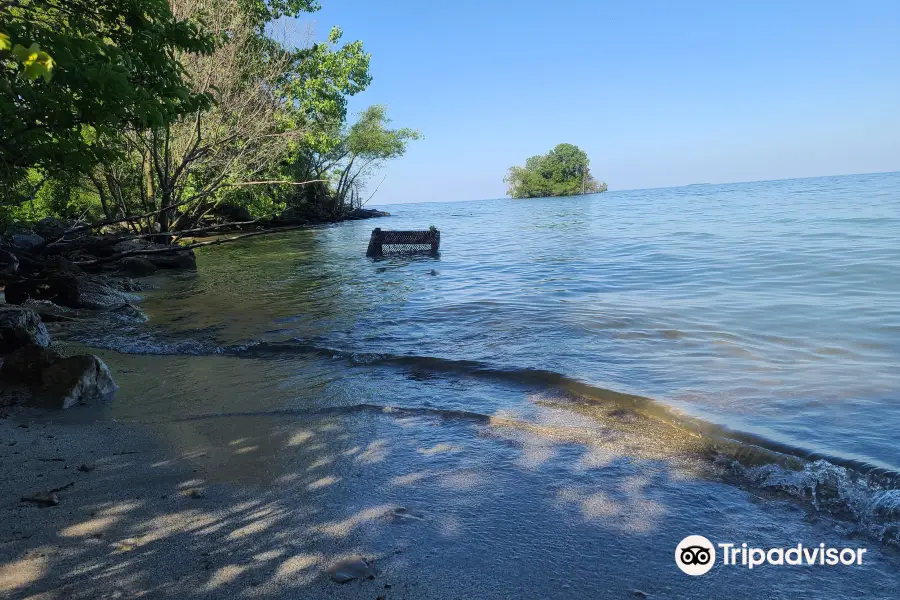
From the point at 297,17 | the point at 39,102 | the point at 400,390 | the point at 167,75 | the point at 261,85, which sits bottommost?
the point at 400,390

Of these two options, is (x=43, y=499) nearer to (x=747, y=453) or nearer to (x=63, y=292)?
(x=747, y=453)

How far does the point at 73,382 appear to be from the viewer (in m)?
5.01

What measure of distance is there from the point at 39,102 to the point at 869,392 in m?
8.47

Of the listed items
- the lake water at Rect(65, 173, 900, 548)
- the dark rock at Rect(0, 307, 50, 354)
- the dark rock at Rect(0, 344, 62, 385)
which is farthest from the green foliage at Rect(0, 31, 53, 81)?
the dark rock at Rect(0, 307, 50, 354)

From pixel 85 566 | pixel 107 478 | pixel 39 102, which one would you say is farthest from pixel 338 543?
pixel 39 102

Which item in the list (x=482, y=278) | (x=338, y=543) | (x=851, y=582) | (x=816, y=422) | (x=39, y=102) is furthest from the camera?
(x=482, y=278)

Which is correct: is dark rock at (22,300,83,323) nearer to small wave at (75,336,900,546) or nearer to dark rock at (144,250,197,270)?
small wave at (75,336,900,546)

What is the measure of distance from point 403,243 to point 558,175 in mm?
133123

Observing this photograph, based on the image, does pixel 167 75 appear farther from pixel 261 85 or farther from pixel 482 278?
pixel 261 85

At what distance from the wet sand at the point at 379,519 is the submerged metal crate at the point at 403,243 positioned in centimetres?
1673

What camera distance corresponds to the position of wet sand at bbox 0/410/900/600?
2.46m

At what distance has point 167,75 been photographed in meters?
6.47

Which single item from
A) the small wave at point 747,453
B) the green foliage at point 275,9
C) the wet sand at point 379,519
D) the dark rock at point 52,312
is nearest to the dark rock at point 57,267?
the dark rock at point 52,312

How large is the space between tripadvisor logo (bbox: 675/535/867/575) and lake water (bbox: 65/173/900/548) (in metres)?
0.58
